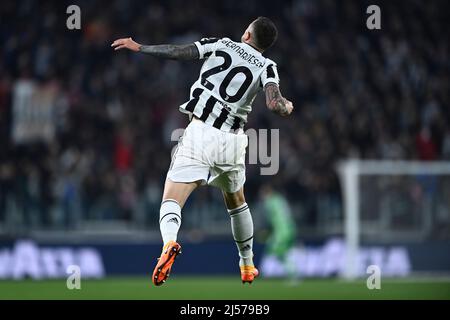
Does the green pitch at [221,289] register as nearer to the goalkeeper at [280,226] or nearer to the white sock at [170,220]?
the goalkeeper at [280,226]

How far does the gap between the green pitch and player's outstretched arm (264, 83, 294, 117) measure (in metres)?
6.73

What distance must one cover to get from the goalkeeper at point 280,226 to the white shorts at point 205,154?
9901mm

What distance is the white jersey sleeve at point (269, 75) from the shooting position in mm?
8734

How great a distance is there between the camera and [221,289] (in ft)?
56.7

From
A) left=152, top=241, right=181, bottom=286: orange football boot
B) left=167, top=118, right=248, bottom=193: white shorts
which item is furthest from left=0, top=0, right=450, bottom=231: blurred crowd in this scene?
left=152, top=241, right=181, bottom=286: orange football boot

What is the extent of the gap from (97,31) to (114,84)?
1535mm

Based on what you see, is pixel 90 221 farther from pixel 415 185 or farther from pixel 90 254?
pixel 415 185

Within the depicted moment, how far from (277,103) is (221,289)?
945 cm

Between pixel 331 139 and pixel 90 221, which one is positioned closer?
pixel 90 221

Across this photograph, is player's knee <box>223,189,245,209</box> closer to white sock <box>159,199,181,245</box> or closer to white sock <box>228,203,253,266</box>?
white sock <box>228,203,253,266</box>

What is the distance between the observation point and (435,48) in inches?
923

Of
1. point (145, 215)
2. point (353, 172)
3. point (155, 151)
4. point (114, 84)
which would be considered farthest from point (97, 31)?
point (353, 172)

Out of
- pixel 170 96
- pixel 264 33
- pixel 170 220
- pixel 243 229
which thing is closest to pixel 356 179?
pixel 170 96

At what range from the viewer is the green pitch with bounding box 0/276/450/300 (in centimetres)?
A: 1558
